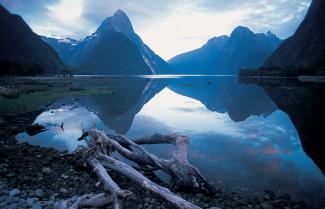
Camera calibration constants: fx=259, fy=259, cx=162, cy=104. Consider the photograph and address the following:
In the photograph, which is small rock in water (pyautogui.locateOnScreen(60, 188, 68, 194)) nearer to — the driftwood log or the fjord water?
the driftwood log

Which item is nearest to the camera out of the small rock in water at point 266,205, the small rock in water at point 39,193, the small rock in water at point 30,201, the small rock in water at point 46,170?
the small rock in water at point 30,201

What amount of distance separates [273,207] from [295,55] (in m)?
215

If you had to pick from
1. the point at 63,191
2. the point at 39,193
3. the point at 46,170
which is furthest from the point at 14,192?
the point at 46,170

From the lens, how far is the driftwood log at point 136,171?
816 centimetres

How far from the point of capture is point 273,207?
9172 mm

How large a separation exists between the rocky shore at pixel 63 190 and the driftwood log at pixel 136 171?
447mm


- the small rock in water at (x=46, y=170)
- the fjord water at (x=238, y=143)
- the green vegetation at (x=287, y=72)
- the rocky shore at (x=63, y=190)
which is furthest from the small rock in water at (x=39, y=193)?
the green vegetation at (x=287, y=72)

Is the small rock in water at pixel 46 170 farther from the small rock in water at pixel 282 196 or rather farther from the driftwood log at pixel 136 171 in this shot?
the small rock in water at pixel 282 196

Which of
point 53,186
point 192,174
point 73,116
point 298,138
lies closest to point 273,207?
point 192,174

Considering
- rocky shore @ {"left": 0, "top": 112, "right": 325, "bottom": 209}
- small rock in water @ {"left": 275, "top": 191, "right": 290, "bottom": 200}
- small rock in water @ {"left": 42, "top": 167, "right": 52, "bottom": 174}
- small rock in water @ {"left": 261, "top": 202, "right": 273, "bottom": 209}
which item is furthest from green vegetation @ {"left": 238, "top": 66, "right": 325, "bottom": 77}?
small rock in water @ {"left": 42, "top": 167, "right": 52, "bottom": 174}

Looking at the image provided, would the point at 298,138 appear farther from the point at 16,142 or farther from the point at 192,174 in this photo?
the point at 16,142

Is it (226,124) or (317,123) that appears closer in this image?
(317,123)

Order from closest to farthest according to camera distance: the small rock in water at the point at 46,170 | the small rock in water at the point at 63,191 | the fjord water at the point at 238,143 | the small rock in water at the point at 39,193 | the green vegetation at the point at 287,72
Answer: the small rock in water at the point at 39,193
the small rock in water at the point at 63,191
the small rock in water at the point at 46,170
the fjord water at the point at 238,143
the green vegetation at the point at 287,72

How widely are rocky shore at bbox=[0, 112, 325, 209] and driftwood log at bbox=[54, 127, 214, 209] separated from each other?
45 cm
